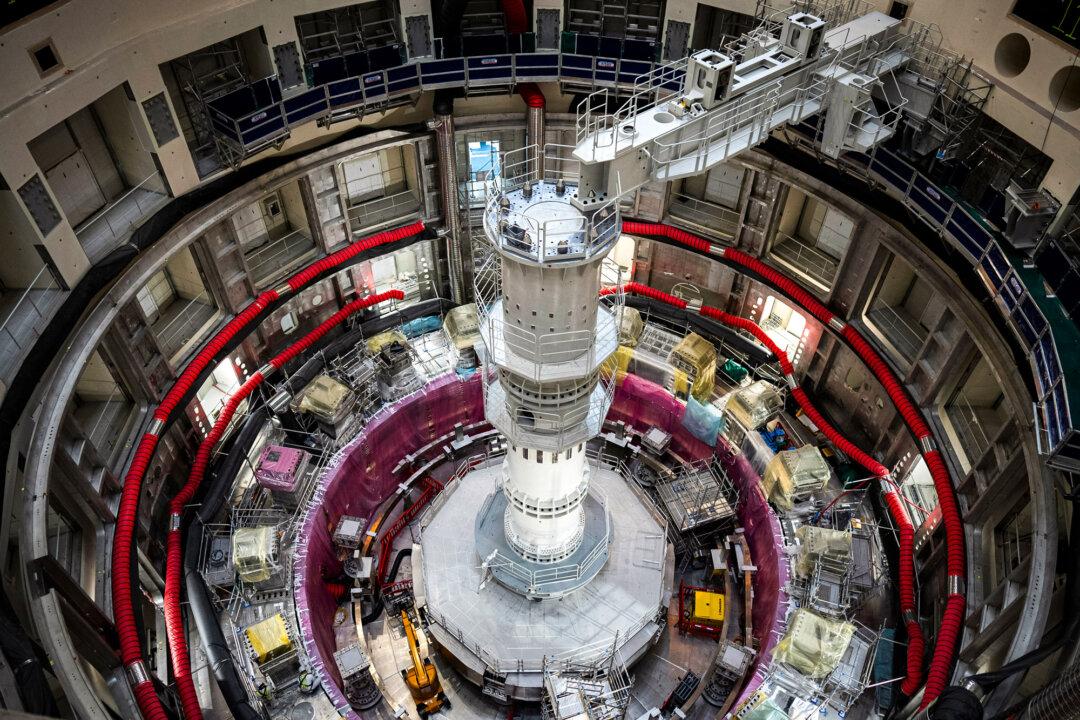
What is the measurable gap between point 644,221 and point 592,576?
1639cm

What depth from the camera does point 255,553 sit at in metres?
26.8

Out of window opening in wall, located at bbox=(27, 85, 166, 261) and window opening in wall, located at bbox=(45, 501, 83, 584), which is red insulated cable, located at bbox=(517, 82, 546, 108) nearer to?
window opening in wall, located at bbox=(27, 85, 166, 261)

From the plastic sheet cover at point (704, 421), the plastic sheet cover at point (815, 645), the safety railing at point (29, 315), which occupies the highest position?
the safety railing at point (29, 315)

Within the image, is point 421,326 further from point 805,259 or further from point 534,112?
point 805,259

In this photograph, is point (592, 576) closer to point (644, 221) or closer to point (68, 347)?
point (644, 221)

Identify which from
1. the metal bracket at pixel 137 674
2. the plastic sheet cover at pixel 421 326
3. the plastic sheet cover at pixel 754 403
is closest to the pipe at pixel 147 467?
the metal bracket at pixel 137 674

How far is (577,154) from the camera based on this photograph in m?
17.4

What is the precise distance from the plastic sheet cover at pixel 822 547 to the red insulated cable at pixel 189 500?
20539 mm

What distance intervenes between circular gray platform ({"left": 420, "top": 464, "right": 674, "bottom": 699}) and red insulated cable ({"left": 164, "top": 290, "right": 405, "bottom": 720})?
836 centimetres

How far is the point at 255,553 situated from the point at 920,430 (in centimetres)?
2469

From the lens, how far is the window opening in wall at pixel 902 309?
30.6m

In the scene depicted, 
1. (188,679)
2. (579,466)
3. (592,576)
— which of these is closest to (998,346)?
(579,466)

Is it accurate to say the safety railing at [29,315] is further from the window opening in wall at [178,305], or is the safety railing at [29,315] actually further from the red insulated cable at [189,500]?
the red insulated cable at [189,500]

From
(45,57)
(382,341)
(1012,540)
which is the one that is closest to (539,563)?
(382,341)
